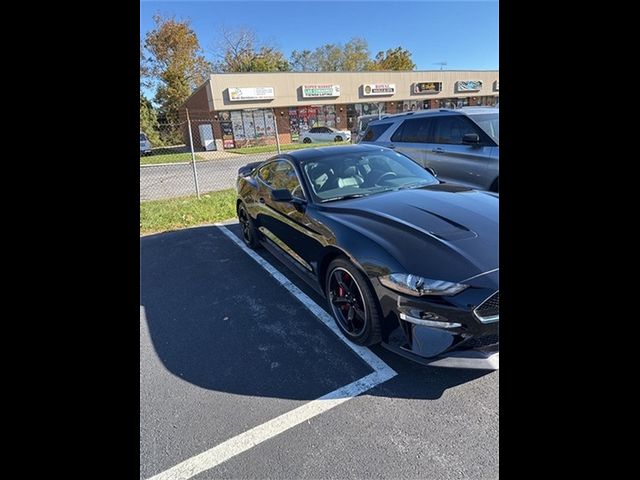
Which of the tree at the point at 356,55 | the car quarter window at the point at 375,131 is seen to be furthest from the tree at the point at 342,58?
the car quarter window at the point at 375,131

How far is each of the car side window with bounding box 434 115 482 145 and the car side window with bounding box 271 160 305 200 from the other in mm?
3544

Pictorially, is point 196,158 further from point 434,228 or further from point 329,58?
point 329,58

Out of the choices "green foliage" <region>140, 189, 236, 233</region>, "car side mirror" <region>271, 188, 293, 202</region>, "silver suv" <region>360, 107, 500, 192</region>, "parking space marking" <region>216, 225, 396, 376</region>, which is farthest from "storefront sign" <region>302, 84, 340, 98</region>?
"car side mirror" <region>271, 188, 293, 202</region>

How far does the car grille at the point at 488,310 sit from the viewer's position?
220 cm

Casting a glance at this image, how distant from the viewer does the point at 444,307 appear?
2227 millimetres

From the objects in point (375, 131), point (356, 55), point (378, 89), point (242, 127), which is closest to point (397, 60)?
point (356, 55)

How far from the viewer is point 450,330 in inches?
88.5

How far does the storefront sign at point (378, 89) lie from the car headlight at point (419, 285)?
112ft
